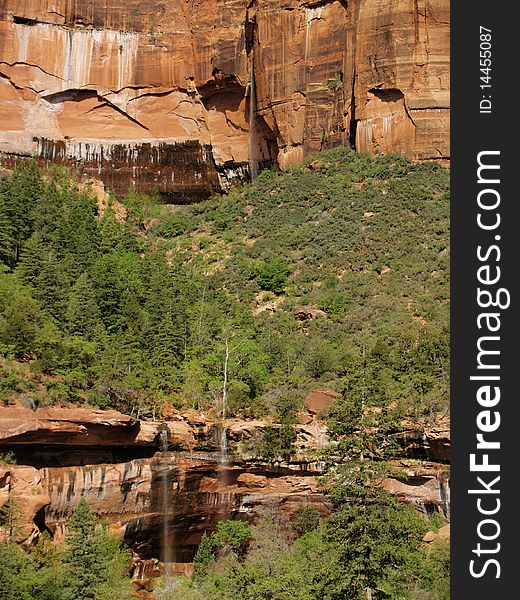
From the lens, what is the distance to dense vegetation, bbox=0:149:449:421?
38.1 m

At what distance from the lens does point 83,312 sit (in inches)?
1656

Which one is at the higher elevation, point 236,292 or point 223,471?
point 236,292

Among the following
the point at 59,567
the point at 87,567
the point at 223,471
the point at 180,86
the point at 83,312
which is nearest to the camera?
the point at 87,567

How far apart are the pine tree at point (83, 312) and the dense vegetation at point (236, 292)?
9 centimetres

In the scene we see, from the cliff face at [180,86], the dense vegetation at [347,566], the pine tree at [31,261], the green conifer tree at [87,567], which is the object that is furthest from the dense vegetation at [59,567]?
the cliff face at [180,86]

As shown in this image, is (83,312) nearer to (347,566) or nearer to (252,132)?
(347,566)

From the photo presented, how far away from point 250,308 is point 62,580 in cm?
2748

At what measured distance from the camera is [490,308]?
18.8 metres

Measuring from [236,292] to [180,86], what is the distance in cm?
2087

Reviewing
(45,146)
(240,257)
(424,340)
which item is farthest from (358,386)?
(45,146)

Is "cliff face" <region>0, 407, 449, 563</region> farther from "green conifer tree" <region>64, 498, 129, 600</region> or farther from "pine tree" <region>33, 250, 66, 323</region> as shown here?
"pine tree" <region>33, 250, 66, 323</region>

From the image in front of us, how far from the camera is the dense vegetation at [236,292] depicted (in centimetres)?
3812

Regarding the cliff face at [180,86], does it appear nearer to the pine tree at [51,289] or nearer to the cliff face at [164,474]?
the pine tree at [51,289]

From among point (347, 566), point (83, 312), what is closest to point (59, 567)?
point (347, 566)
